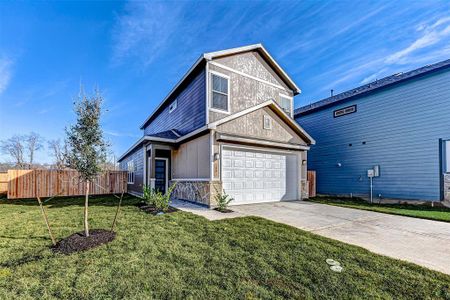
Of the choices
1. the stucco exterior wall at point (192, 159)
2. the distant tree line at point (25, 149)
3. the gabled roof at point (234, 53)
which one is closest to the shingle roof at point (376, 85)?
the gabled roof at point (234, 53)

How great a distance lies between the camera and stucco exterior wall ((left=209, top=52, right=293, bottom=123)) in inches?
409

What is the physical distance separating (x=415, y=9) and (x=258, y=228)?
34.2ft

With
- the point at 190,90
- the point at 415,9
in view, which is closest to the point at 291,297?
the point at 190,90

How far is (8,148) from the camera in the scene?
91.6 feet

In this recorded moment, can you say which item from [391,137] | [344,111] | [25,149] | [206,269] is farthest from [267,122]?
[25,149]

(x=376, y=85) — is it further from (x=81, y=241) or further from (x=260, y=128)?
(x=81, y=241)

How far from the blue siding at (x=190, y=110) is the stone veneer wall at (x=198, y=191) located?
262 cm

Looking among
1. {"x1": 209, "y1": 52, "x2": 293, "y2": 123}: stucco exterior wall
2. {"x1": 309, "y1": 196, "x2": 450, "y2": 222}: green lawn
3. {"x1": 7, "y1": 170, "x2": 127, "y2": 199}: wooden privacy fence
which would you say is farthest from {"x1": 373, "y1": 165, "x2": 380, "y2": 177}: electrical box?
{"x1": 7, "y1": 170, "x2": 127, "y2": 199}: wooden privacy fence

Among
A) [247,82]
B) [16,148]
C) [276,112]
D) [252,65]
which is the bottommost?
[16,148]

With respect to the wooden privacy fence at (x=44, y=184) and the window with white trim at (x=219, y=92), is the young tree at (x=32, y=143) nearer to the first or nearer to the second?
the wooden privacy fence at (x=44, y=184)

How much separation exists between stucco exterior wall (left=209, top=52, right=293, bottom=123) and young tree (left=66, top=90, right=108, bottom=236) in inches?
208

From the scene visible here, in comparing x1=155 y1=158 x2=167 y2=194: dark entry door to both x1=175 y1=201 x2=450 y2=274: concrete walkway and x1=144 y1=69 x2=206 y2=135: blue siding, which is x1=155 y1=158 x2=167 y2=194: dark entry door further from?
x1=175 y1=201 x2=450 y2=274: concrete walkway

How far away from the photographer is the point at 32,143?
98.0ft

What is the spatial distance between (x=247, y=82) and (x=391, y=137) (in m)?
8.12
